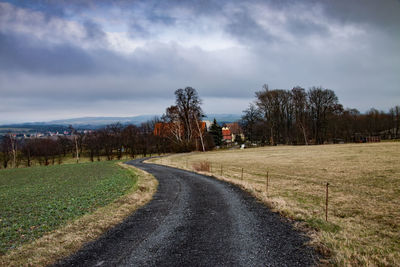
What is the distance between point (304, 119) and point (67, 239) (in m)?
68.4

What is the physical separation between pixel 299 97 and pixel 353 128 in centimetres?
2440

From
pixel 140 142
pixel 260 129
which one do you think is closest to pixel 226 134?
pixel 260 129

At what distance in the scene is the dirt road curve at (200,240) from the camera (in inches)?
233

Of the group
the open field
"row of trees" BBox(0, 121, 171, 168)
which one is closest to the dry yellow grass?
the open field

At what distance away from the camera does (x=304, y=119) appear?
6619 centimetres

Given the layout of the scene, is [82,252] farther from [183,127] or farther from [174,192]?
[183,127]

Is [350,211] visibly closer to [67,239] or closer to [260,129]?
[67,239]

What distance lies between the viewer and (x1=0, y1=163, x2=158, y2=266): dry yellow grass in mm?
6168

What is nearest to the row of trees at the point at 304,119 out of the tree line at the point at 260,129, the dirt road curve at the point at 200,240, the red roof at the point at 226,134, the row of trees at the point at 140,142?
the tree line at the point at 260,129

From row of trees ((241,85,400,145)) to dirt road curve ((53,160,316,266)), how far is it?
5887 centimetres

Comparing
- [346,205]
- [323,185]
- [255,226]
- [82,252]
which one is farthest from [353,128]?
[82,252]

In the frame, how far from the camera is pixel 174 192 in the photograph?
15.1 metres

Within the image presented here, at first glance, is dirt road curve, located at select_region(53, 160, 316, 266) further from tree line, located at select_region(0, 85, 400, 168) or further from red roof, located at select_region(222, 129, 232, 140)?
red roof, located at select_region(222, 129, 232, 140)

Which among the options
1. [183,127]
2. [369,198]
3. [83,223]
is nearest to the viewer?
[83,223]
